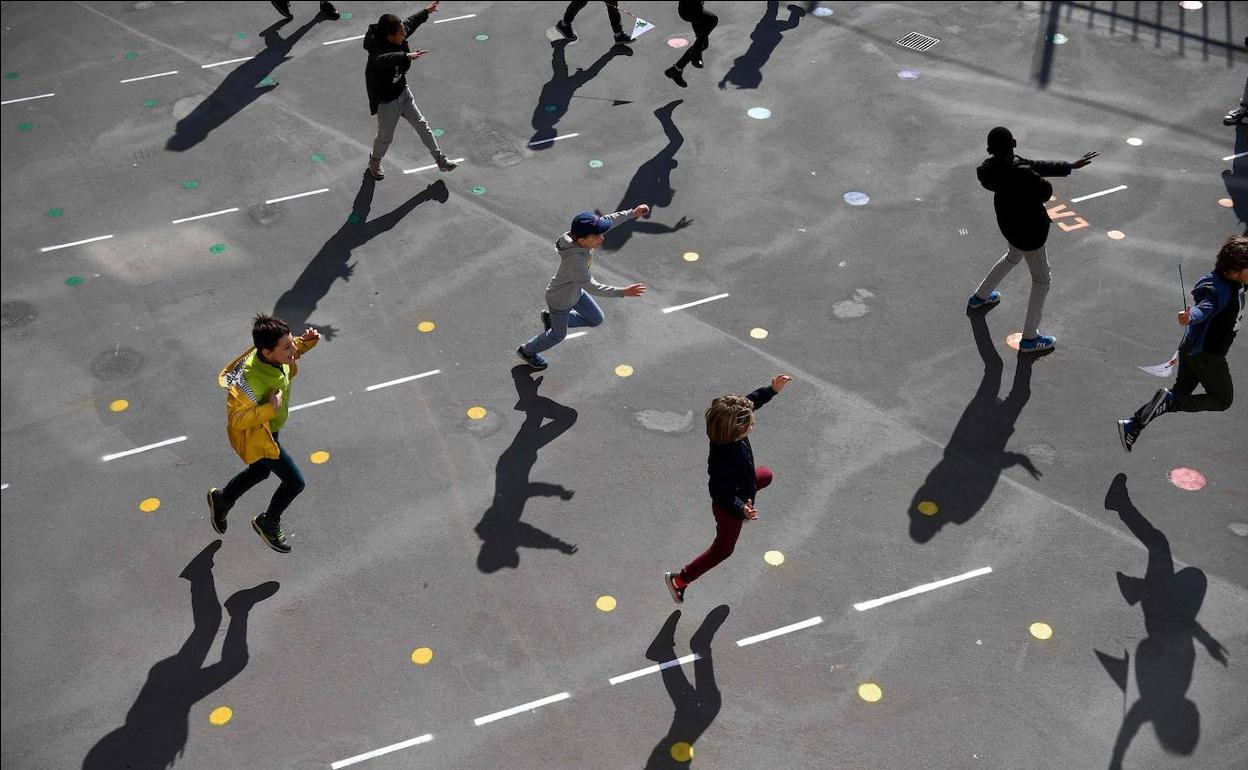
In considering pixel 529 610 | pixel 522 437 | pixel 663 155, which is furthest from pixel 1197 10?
pixel 529 610

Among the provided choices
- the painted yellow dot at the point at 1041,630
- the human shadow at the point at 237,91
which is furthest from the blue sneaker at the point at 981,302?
the human shadow at the point at 237,91

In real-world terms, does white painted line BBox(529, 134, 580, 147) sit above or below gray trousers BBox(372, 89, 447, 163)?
below

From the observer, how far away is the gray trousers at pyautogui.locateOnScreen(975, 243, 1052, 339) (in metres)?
9.10

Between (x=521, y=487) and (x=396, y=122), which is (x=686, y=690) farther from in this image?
(x=396, y=122)

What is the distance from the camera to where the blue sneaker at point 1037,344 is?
940 cm

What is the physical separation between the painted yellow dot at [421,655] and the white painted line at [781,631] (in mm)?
2050

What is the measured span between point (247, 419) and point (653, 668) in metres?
3.09

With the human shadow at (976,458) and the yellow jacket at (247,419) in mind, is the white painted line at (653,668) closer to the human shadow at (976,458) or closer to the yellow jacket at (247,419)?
the human shadow at (976,458)

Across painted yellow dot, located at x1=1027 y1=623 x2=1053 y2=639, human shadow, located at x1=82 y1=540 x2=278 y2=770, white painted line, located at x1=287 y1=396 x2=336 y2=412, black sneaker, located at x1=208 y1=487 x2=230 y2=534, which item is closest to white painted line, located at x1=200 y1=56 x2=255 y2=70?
white painted line, located at x1=287 y1=396 x2=336 y2=412

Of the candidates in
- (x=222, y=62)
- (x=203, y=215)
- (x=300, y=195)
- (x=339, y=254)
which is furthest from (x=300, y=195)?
(x=222, y=62)

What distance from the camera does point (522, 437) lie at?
8945 millimetres

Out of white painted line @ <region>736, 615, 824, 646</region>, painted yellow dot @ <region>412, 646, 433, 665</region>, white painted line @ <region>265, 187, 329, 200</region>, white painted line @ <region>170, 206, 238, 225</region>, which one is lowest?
white painted line @ <region>736, 615, 824, 646</region>

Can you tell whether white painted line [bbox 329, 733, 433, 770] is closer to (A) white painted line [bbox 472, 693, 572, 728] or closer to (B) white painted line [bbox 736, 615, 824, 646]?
(A) white painted line [bbox 472, 693, 572, 728]

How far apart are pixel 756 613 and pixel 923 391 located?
274 cm
